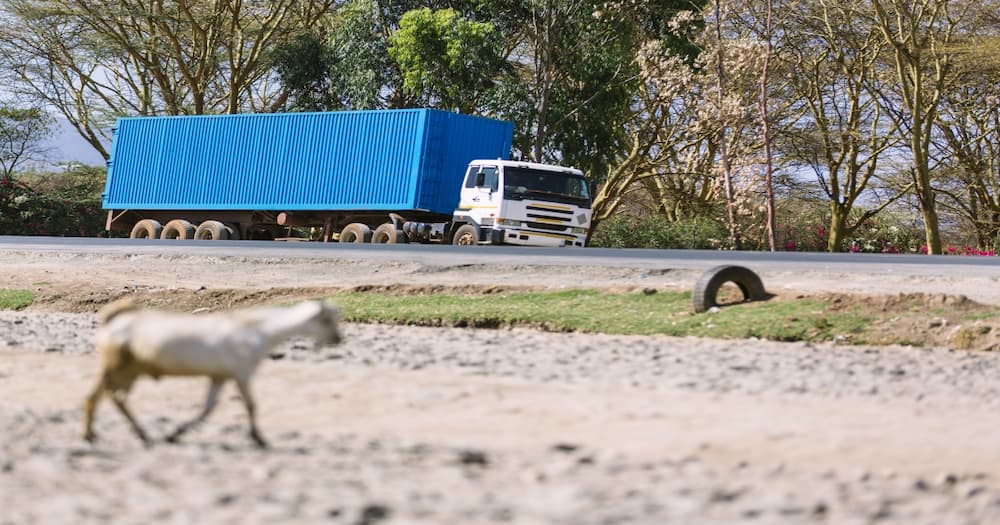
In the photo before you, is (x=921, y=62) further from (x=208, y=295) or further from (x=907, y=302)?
(x=208, y=295)

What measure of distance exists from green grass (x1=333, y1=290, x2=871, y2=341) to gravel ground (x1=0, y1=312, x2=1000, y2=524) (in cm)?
186

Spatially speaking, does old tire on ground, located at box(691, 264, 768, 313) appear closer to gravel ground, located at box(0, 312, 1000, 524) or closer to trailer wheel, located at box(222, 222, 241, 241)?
gravel ground, located at box(0, 312, 1000, 524)

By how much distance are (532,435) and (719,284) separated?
817cm

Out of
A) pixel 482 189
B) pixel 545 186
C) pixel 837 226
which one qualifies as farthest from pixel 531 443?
pixel 837 226

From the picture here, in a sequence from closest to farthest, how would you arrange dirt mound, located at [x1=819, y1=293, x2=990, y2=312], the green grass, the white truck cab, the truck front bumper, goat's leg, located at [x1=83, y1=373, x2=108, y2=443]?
goat's leg, located at [x1=83, y1=373, x2=108, y2=443] < the green grass < dirt mound, located at [x1=819, y1=293, x2=990, y2=312] < the truck front bumper < the white truck cab

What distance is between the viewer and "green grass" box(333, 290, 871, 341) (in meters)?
13.8

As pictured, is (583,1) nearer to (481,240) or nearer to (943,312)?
(481,240)

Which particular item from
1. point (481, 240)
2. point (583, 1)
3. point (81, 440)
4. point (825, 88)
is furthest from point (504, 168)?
point (81, 440)

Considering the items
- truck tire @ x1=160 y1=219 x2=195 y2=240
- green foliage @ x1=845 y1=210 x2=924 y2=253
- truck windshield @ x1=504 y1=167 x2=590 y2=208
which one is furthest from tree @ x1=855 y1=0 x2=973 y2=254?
truck tire @ x1=160 y1=219 x2=195 y2=240

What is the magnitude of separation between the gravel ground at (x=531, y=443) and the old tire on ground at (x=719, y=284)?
3132 mm

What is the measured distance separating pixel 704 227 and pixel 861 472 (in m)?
28.5

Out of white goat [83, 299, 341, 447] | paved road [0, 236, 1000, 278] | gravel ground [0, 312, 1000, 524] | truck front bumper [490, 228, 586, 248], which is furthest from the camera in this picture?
truck front bumper [490, 228, 586, 248]

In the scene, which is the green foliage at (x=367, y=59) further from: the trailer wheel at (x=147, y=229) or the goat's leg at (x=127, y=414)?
the goat's leg at (x=127, y=414)

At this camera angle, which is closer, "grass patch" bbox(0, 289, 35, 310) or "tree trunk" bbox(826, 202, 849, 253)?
"grass patch" bbox(0, 289, 35, 310)
